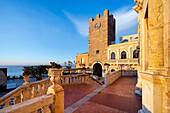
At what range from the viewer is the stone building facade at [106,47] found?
22.6 meters

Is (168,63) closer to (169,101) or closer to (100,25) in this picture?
(169,101)

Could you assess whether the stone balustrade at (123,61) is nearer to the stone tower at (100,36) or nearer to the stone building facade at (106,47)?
the stone building facade at (106,47)

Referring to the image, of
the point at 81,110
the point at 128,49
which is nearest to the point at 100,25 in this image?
the point at 128,49

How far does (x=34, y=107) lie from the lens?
1943 millimetres

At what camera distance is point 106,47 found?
2730cm

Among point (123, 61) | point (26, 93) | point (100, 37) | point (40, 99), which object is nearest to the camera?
point (40, 99)

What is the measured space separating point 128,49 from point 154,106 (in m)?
22.1

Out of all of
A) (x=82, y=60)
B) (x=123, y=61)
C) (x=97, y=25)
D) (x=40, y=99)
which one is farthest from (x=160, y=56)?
(x=82, y=60)

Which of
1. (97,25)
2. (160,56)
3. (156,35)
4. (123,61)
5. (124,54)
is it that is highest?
(97,25)

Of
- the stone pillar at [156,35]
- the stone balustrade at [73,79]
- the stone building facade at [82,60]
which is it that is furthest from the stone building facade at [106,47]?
the stone pillar at [156,35]

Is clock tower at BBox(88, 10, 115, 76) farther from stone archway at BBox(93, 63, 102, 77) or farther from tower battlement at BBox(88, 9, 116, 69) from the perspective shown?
stone archway at BBox(93, 63, 102, 77)

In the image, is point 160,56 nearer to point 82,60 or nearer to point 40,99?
point 40,99

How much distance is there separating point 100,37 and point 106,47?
3.78 meters

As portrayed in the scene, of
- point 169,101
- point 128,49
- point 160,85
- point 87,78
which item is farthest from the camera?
point 128,49
